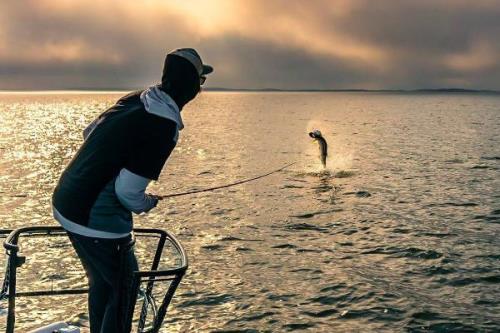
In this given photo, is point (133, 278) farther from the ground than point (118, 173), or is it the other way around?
point (118, 173)

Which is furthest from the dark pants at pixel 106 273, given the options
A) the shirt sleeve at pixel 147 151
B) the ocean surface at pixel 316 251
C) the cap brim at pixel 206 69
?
the ocean surface at pixel 316 251

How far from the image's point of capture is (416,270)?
1210 cm

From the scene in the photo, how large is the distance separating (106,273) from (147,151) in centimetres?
123

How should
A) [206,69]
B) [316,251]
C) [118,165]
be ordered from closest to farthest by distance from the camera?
[118,165]
[206,69]
[316,251]

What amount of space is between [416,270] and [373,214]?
6.27 metres

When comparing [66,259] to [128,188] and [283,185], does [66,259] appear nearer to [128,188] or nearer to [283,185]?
[128,188]

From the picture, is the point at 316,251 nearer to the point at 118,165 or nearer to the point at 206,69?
the point at 206,69

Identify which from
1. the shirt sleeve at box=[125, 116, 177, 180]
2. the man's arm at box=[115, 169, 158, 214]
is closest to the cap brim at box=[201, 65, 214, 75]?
A: the shirt sleeve at box=[125, 116, 177, 180]

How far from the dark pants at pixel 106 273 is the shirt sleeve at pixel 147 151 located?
2.59ft

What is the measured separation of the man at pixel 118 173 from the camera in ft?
13.0

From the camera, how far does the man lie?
13.0ft

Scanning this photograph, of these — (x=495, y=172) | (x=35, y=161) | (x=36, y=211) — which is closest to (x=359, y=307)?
(x=36, y=211)

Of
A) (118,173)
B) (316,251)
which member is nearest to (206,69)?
(118,173)

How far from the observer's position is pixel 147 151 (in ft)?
12.9
